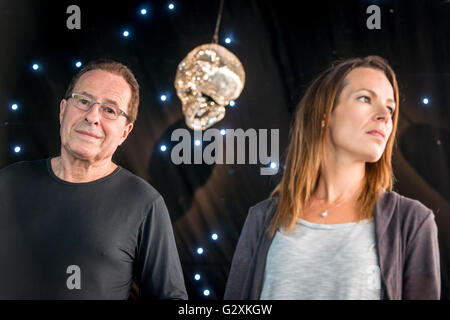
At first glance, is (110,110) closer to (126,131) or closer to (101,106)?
(101,106)

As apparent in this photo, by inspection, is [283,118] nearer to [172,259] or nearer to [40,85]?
[172,259]

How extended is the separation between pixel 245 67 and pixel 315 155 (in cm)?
66

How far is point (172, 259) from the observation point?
217cm

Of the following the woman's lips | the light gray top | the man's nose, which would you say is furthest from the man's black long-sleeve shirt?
the woman's lips

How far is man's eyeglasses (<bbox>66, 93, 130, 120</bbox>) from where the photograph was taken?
2.21m

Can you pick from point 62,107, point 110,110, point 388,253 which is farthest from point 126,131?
point 388,253

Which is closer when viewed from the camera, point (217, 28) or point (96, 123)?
point (96, 123)

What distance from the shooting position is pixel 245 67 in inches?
94.0

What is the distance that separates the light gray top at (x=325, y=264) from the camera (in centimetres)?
168

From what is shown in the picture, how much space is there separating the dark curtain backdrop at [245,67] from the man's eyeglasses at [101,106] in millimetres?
188

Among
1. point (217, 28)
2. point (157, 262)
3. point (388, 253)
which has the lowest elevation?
point (157, 262)

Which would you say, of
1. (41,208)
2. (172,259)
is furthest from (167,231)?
(41,208)
